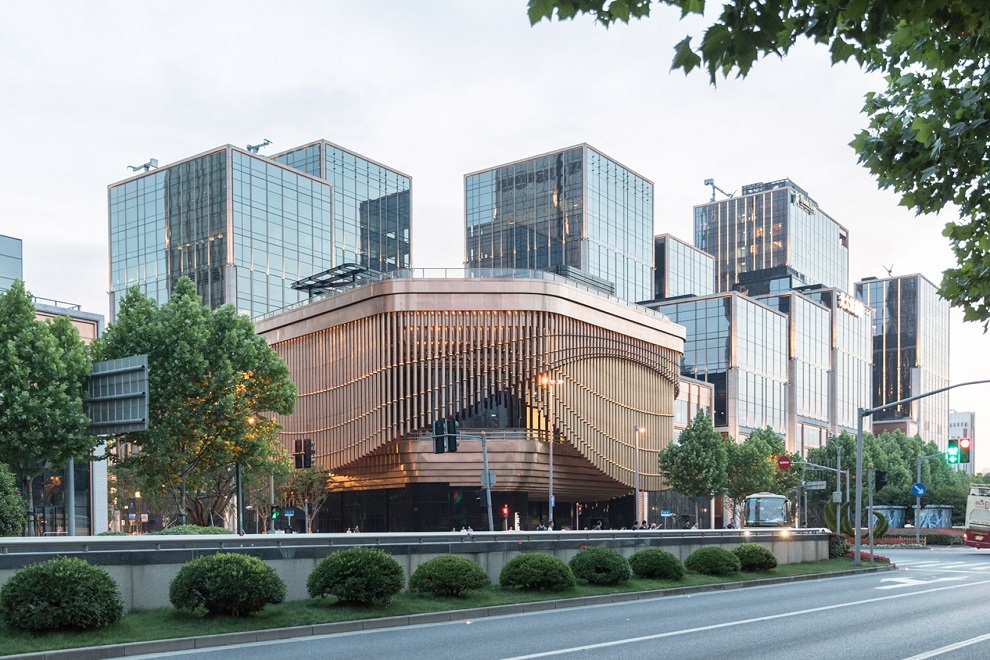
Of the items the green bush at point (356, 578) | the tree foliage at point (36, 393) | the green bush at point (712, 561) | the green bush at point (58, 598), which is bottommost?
the green bush at point (712, 561)

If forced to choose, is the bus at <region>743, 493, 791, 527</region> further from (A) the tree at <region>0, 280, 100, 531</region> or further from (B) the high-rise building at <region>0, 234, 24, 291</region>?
(B) the high-rise building at <region>0, 234, 24, 291</region>

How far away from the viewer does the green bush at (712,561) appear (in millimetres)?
31797

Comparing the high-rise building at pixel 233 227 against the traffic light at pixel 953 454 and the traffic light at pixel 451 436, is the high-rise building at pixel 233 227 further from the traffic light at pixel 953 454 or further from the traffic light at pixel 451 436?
the traffic light at pixel 953 454

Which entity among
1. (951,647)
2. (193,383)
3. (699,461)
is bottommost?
(699,461)

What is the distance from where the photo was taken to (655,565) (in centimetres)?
2947

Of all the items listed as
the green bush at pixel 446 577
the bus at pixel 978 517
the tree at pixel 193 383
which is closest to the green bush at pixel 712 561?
the green bush at pixel 446 577

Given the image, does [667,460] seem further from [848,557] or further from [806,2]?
[806,2]

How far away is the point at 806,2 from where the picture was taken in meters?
6.88

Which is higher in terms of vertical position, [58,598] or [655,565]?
[58,598]

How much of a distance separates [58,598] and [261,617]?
3.83m

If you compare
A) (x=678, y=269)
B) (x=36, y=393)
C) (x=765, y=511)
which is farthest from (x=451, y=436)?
(x=678, y=269)

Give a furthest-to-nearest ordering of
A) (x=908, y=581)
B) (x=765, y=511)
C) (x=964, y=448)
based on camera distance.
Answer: (x=765, y=511), (x=964, y=448), (x=908, y=581)

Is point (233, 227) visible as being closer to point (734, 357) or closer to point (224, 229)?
point (224, 229)

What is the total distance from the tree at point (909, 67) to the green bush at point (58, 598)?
42.9 ft
